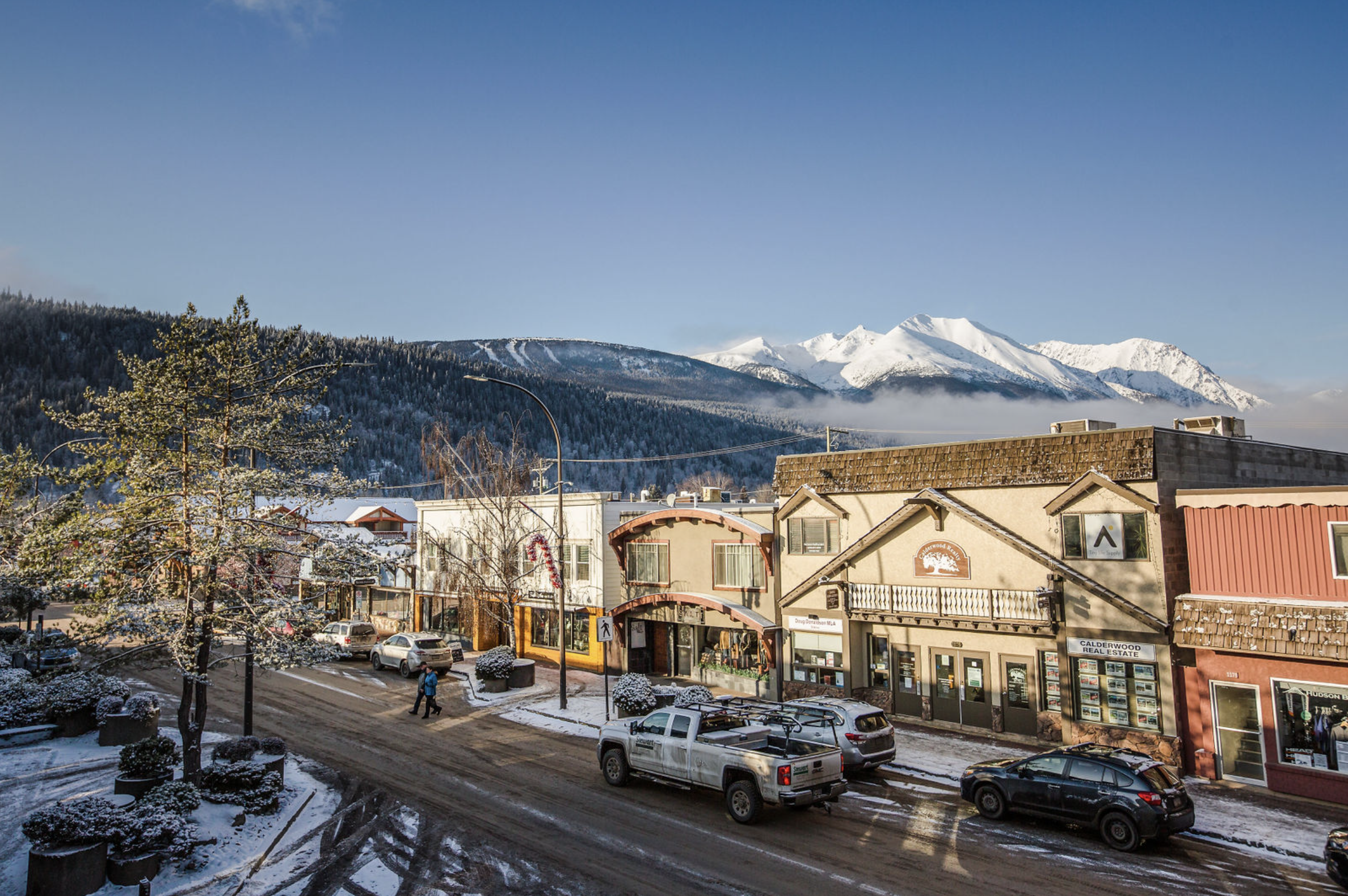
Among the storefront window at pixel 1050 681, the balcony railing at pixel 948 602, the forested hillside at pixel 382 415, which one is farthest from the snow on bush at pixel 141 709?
the forested hillside at pixel 382 415

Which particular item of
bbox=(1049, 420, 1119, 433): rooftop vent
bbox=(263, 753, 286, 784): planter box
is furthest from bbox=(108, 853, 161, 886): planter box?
bbox=(1049, 420, 1119, 433): rooftop vent

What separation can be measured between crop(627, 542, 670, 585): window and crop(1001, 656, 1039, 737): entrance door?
13629mm

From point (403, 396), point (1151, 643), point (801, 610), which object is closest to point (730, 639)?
point (801, 610)

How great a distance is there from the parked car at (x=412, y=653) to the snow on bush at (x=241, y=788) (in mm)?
16496

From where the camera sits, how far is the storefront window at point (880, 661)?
25.4 meters

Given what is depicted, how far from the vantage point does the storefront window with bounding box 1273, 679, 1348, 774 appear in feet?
55.2

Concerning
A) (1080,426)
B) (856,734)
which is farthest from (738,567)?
(1080,426)

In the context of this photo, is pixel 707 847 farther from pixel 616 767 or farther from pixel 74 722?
pixel 74 722

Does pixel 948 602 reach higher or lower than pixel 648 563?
lower

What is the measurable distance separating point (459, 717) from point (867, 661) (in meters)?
13.0

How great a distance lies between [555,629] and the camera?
3691cm

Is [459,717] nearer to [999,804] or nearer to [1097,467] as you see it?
[999,804]

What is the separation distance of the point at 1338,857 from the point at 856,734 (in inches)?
341

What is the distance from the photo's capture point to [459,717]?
25.8 m
